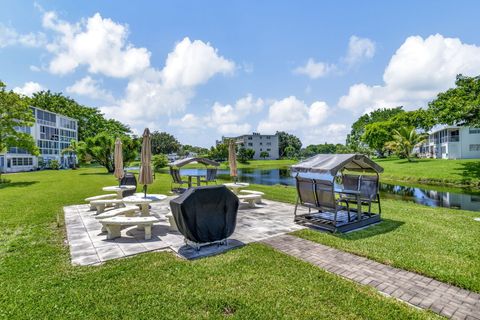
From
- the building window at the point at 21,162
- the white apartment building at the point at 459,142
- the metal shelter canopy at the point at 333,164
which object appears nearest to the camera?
the metal shelter canopy at the point at 333,164

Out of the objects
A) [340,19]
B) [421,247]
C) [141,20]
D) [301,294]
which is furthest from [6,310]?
[340,19]

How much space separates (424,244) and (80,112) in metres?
66.9

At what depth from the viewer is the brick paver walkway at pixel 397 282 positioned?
10.4 ft

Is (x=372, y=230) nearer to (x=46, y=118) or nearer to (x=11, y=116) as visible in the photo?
(x=11, y=116)

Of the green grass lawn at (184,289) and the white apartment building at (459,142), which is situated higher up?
Answer: the white apartment building at (459,142)

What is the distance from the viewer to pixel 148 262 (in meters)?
4.52

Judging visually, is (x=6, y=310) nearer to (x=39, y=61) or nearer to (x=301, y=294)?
(x=301, y=294)

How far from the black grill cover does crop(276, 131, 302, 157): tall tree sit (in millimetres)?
90975

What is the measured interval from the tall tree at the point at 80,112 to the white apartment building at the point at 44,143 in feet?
19.5

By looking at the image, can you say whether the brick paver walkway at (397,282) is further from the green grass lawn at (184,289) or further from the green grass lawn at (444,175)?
the green grass lawn at (444,175)

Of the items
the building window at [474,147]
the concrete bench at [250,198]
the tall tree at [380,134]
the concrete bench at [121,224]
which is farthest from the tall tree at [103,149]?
the building window at [474,147]

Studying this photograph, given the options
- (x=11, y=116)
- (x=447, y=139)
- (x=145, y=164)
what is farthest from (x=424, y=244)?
(x=447, y=139)

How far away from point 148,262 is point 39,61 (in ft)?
73.1

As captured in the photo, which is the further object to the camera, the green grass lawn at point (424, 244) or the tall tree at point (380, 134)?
the tall tree at point (380, 134)
